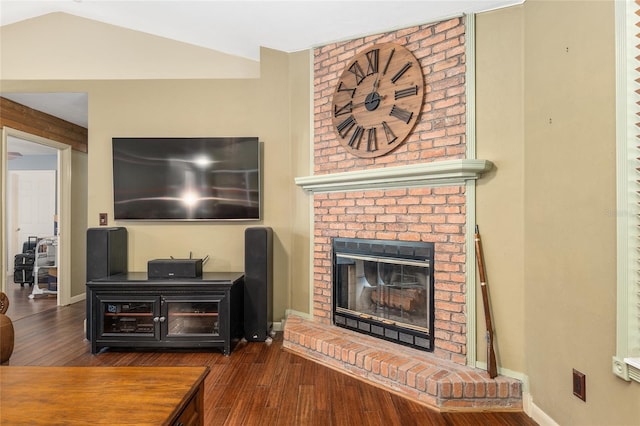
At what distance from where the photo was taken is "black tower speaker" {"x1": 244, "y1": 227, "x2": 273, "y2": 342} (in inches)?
126

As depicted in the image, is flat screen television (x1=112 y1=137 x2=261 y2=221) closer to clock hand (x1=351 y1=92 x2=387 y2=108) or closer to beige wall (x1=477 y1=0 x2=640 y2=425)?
clock hand (x1=351 y1=92 x2=387 y2=108)

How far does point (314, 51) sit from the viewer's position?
Result: 3260 mm

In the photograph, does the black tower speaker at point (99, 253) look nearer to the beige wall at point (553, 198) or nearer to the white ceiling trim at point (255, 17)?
the white ceiling trim at point (255, 17)

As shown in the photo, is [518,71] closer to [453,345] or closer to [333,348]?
[453,345]

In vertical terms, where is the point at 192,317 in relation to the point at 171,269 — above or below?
below

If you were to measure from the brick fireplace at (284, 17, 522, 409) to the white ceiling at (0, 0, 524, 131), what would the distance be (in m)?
0.14

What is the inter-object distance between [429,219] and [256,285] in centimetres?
164

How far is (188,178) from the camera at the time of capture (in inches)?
135

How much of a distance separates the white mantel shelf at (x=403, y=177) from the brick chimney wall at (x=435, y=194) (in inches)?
2.1

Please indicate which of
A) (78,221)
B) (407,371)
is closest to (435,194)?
(407,371)

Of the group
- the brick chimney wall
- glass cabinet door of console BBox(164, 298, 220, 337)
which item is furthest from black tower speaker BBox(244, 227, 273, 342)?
the brick chimney wall

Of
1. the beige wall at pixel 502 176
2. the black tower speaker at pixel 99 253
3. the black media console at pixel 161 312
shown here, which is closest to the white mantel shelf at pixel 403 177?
the beige wall at pixel 502 176

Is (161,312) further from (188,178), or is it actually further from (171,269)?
(188,178)

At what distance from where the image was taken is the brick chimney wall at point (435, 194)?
7.95 feet
